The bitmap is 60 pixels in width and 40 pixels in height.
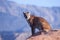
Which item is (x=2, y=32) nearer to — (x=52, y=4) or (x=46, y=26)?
(x=46, y=26)

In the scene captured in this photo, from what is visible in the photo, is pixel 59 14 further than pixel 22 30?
Yes

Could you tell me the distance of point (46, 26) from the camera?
1.72 m

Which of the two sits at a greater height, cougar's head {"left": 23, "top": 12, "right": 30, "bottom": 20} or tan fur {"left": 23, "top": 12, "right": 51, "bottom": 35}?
cougar's head {"left": 23, "top": 12, "right": 30, "bottom": 20}

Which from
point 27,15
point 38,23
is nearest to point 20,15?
point 27,15

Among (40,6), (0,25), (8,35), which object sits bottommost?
(8,35)

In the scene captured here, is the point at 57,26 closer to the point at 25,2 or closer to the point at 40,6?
the point at 40,6

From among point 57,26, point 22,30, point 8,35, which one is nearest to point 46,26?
point 57,26

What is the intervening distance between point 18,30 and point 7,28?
0.12 m

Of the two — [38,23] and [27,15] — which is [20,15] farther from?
[38,23]

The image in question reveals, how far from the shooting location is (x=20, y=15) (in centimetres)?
176

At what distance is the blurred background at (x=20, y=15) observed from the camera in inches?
67.6

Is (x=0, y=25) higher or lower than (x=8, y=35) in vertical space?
higher

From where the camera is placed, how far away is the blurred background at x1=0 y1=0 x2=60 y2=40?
5.64ft

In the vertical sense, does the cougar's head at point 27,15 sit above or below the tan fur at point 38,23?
above
